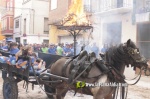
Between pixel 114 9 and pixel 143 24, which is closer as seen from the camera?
pixel 143 24

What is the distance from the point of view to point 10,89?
631 centimetres

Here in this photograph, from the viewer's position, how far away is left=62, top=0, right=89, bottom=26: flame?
26.1 ft

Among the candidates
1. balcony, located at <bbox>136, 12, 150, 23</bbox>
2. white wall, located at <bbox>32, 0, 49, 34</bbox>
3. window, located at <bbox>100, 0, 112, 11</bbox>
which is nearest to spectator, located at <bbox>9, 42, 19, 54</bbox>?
balcony, located at <bbox>136, 12, 150, 23</bbox>

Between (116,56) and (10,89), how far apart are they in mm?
3019

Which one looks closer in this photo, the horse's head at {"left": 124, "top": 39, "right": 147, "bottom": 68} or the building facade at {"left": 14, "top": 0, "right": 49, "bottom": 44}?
the horse's head at {"left": 124, "top": 39, "right": 147, "bottom": 68}

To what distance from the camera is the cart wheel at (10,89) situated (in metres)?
6.06

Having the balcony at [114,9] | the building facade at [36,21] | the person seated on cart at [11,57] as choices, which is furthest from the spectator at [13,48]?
the building facade at [36,21]

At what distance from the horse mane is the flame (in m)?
3.01

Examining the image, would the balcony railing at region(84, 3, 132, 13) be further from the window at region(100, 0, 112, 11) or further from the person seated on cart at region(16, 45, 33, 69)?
Answer: the person seated on cart at region(16, 45, 33, 69)

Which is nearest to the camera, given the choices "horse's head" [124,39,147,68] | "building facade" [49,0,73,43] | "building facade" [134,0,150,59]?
"horse's head" [124,39,147,68]

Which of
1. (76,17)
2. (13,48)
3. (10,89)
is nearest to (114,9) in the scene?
(76,17)

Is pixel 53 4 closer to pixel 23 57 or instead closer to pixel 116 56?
pixel 23 57

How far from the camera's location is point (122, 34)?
12945mm

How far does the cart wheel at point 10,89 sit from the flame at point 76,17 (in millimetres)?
2627
